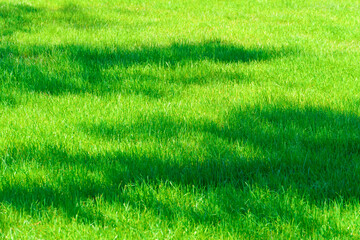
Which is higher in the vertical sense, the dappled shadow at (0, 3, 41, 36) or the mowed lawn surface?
the dappled shadow at (0, 3, 41, 36)

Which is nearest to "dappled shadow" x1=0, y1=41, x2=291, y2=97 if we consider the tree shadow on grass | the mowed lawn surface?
the mowed lawn surface

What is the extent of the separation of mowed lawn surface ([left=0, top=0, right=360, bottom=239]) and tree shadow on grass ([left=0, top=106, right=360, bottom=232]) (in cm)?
1

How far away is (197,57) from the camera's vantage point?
20.6 ft

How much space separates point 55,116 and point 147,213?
6.43 feet

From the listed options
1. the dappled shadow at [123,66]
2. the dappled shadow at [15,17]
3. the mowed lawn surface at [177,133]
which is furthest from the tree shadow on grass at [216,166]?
the dappled shadow at [15,17]

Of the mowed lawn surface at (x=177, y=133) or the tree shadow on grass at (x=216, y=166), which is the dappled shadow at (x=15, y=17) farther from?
the tree shadow on grass at (x=216, y=166)

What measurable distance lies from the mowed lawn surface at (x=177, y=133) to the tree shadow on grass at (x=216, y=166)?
1 cm

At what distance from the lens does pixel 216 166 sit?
10.7 ft

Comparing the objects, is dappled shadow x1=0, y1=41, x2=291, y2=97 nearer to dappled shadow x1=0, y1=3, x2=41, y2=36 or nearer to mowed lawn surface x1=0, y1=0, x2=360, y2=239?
mowed lawn surface x1=0, y1=0, x2=360, y2=239

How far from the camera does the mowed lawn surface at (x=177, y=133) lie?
2.64 metres

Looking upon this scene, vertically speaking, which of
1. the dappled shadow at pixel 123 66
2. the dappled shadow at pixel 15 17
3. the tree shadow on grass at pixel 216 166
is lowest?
the tree shadow on grass at pixel 216 166

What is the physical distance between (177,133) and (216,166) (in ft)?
2.29

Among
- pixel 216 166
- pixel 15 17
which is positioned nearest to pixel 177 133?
pixel 216 166

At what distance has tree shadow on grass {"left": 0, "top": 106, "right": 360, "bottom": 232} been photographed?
9.09ft
